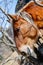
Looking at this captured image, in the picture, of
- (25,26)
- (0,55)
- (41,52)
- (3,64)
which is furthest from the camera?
(0,55)

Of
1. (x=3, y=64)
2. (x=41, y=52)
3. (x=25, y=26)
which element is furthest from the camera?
(x=3, y=64)

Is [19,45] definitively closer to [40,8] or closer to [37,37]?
[37,37]

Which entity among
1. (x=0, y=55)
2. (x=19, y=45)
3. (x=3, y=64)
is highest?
(x=19, y=45)

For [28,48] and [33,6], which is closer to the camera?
[28,48]

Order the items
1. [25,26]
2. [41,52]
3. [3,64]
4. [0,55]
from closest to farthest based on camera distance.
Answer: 1. [41,52]
2. [25,26]
3. [3,64]
4. [0,55]

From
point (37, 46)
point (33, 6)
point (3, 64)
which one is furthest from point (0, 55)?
point (37, 46)

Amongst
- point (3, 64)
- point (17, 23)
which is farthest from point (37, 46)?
point (3, 64)

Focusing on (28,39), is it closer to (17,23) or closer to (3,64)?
(17,23)

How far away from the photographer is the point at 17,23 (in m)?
0.81

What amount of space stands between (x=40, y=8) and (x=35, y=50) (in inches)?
8.6

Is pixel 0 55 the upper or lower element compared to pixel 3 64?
lower

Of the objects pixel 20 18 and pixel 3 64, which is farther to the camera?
pixel 3 64

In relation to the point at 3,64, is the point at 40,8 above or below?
above

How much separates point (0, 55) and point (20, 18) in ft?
4.33
